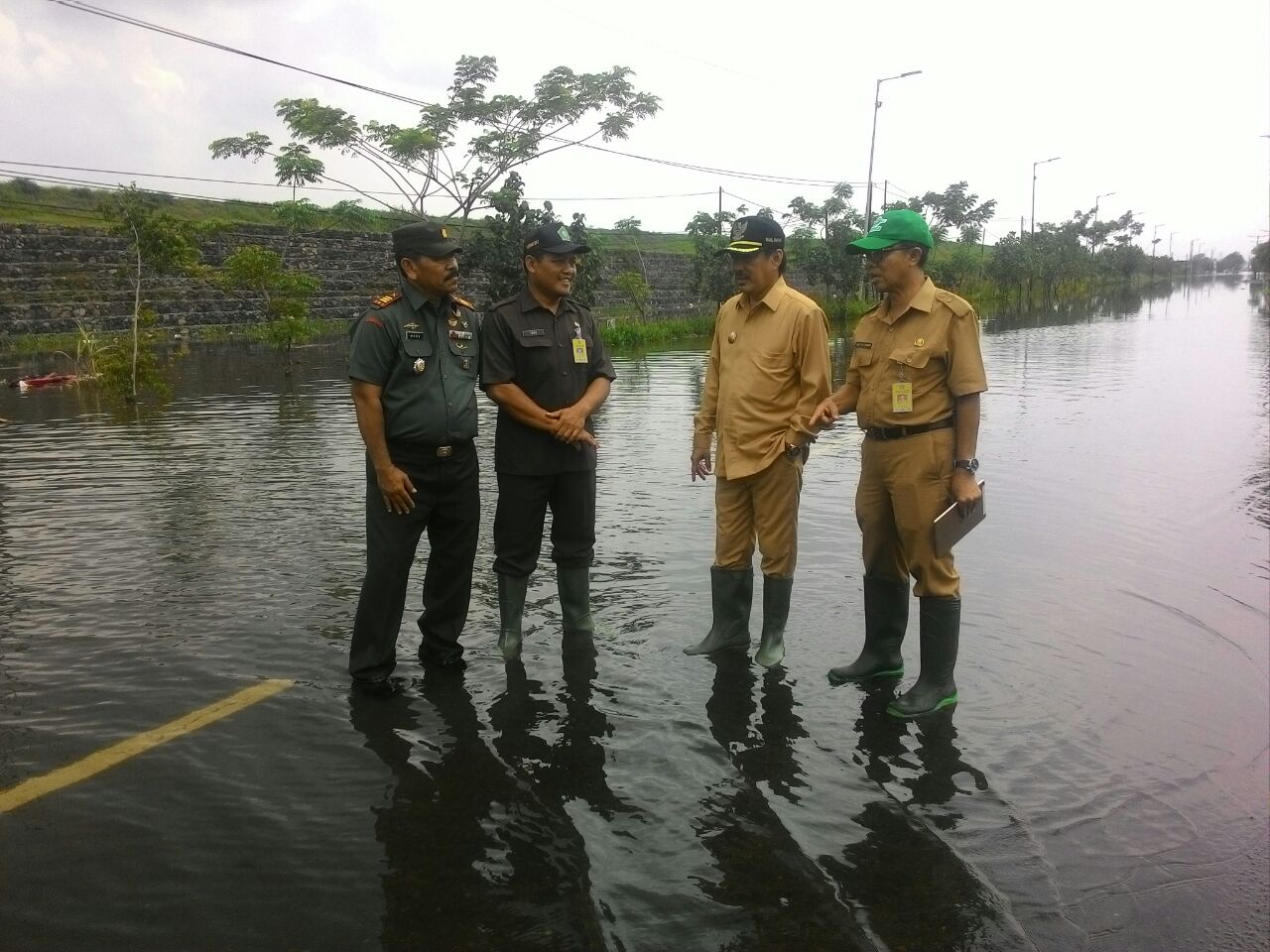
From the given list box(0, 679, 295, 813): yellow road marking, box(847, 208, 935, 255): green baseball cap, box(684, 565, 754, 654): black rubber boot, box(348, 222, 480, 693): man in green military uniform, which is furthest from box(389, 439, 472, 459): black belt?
box(847, 208, 935, 255): green baseball cap

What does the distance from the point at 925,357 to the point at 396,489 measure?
2.17 m

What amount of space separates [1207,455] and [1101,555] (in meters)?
4.49

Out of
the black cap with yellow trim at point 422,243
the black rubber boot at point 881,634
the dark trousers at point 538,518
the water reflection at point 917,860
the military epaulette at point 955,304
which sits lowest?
the water reflection at point 917,860

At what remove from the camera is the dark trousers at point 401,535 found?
415 centimetres

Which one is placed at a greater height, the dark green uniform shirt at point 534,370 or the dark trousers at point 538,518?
the dark green uniform shirt at point 534,370

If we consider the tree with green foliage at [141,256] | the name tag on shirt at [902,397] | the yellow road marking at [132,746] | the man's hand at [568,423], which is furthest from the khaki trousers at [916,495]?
the tree with green foliage at [141,256]

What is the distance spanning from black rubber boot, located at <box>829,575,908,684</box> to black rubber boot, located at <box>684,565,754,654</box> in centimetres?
51

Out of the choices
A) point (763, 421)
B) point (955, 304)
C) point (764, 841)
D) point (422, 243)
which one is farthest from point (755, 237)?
point (764, 841)

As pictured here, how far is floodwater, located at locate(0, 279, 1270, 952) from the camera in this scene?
8.83ft

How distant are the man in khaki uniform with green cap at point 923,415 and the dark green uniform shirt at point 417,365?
5.48 ft

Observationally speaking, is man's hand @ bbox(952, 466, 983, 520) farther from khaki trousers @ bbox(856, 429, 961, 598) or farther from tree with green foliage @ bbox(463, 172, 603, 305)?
tree with green foliage @ bbox(463, 172, 603, 305)

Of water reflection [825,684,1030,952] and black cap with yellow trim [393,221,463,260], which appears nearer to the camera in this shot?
water reflection [825,684,1030,952]

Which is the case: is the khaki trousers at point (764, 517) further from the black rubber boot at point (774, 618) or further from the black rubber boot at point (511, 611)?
the black rubber boot at point (511, 611)

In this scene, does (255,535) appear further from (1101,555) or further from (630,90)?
(630,90)
